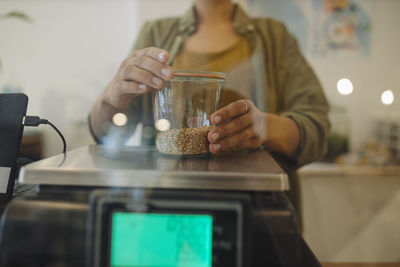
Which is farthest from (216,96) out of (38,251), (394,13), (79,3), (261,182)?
(394,13)

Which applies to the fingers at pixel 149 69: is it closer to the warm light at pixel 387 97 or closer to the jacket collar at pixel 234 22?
the jacket collar at pixel 234 22

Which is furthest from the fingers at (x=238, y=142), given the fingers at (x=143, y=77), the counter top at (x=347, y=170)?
the counter top at (x=347, y=170)

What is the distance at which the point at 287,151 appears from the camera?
57 centimetres

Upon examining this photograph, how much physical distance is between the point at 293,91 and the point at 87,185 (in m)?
0.44

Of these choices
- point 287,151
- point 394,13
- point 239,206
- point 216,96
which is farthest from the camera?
point 394,13

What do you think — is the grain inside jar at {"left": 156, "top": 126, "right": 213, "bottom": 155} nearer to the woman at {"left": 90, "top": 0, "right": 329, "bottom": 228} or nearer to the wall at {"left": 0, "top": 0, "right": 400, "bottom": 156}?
the woman at {"left": 90, "top": 0, "right": 329, "bottom": 228}

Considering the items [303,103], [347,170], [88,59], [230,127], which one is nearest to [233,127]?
[230,127]

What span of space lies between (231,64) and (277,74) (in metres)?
0.10

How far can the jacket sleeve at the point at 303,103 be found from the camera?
1.88 ft

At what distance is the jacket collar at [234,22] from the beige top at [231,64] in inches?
1.0

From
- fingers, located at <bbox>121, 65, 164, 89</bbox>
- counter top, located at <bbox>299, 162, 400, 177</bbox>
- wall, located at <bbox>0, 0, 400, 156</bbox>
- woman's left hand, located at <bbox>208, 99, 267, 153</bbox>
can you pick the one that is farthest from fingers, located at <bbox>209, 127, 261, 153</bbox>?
counter top, located at <bbox>299, 162, 400, 177</bbox>

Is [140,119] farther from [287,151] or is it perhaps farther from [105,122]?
[287,151]

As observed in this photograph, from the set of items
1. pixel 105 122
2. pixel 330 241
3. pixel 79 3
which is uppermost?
pixel 79 3

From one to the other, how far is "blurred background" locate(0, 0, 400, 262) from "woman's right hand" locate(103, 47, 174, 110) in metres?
0.11
